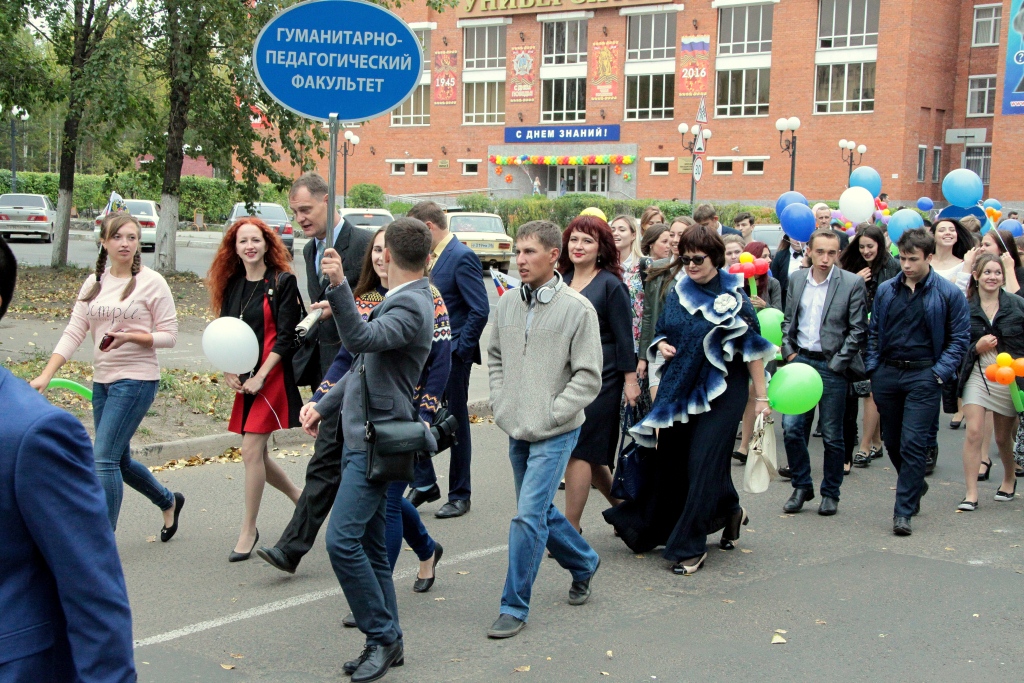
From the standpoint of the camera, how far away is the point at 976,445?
779 cm

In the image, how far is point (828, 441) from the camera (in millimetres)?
7512

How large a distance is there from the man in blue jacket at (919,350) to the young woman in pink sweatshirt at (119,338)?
4.76 m

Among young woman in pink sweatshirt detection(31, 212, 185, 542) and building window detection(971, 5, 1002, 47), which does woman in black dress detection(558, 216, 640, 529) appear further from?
building window detection(971, 5, 1002, 47)

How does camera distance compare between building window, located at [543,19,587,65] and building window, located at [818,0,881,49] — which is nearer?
building window, located at [818,0,881,49]

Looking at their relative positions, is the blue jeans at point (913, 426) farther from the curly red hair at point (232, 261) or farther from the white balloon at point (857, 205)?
the white balloon at point (857, 205)

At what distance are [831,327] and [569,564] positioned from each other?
317cm

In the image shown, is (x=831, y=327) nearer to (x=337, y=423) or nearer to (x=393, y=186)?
(x=337, y=423)

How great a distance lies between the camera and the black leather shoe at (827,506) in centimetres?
750

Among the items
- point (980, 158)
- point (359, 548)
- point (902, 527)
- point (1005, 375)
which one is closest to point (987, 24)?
point (980, 158)

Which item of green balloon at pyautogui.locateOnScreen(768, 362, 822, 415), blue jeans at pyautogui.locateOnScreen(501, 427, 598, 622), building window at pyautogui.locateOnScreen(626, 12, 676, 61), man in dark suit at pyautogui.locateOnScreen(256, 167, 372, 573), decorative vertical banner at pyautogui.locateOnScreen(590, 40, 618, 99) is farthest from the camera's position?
decorative vertical banner at pyautogui.locateOnScreen(590, 40, 618, 99)

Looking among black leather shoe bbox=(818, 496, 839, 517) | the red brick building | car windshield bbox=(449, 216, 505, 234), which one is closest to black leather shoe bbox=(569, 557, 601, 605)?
black leather shoe bbox=(818, 496, 839, 517)

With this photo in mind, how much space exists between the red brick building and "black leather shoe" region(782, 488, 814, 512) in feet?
157

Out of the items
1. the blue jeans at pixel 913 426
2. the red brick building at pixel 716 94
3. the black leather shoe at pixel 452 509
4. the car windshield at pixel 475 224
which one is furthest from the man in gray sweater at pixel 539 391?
the red brick building at pixel 716 94

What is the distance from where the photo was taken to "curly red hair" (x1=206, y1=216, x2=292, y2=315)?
607cm
